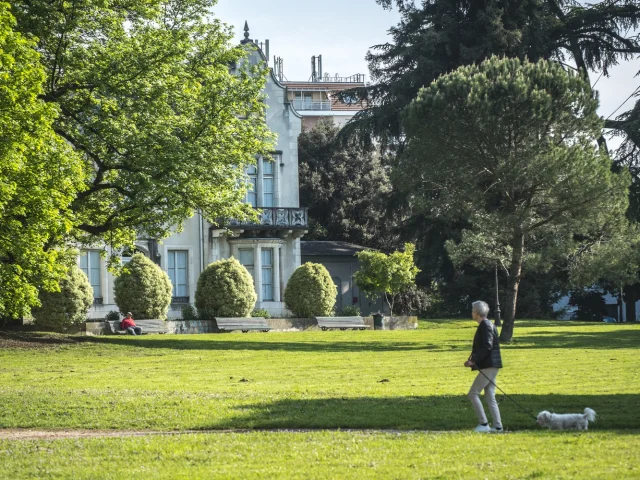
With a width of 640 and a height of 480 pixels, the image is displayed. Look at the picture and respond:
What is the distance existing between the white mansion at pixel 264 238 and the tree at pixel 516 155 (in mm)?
13293

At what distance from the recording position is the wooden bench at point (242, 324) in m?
43.6

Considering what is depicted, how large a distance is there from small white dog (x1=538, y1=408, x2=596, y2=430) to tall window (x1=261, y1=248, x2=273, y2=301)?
3787 centimetres

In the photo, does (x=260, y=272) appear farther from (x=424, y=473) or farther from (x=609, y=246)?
(x=424, y=473)

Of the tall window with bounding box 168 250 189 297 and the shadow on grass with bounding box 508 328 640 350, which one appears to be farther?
the tall window with bounding box 168 250 189 297

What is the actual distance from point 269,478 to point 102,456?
8.45 feet

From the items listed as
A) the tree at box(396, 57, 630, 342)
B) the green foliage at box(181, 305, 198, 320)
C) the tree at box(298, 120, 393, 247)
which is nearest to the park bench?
the green foliage at box(181, 305, 198, 320)

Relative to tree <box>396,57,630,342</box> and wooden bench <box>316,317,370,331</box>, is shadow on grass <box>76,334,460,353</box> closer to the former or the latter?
tree <box>396,57,630,342</box>

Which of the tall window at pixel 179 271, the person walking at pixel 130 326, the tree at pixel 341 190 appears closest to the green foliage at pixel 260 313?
the tall window at pixel 179 271

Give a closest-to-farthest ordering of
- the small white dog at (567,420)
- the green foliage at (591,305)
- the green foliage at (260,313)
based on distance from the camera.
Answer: the small white dog at (567,420), the green foliage at (260,313), the green foliage at (591,305)

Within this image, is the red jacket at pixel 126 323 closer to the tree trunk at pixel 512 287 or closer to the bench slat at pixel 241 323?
the bench slat at pixel 241 323

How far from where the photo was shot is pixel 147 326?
41.9 metres

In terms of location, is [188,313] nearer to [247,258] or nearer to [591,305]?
[247,258]

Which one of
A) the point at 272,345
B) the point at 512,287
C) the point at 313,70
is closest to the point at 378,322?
the point at 512,287

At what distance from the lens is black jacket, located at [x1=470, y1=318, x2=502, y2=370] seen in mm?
13578
